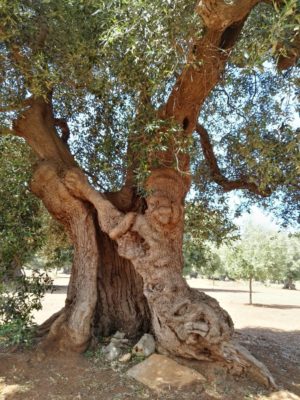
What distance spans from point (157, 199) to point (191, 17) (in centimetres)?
286

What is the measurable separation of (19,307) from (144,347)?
245 cm

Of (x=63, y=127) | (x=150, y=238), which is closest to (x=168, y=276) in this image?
(x=150, y=238)

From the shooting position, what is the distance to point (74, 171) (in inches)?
270

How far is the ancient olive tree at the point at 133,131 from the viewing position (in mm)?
5012

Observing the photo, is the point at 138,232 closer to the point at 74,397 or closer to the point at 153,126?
the point at 153,126

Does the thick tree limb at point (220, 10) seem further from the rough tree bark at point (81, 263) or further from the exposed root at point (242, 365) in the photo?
the exposed root at point (242, 365)

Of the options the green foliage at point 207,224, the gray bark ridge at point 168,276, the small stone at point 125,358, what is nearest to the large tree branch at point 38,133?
the gray bark ridge at point 168,276

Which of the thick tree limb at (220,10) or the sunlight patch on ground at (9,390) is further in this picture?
the sunlight patch on ground at (9,390)

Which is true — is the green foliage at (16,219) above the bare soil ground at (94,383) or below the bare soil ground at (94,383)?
above

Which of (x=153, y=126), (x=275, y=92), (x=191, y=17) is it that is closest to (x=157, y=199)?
(x=153, y=126)

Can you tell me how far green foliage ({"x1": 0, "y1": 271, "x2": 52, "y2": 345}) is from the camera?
6.13m

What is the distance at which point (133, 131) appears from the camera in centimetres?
614

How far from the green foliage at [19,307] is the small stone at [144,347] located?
184 cm

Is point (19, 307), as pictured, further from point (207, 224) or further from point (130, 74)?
point (207, 224)
